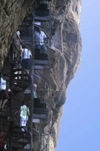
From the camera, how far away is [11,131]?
12.7 meters

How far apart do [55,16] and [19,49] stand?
896 cm

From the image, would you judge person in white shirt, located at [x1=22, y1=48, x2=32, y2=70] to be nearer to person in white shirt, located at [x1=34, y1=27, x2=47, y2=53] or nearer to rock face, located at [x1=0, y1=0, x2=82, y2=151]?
rock face, located at [x1=0, y1=0, x2=82, y2=151]

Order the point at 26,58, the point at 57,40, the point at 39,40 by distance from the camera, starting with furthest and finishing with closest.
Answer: the point at 57,40 → the point at 39,40 → the point at 26,58

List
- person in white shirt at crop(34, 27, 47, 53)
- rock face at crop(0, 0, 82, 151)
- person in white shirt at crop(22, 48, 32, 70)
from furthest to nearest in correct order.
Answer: person in white shirt at crop(34, 27, 47, 53), person in white shirt at crop(22, 48, 32, 70), rock face at crop(0, 0, 82, 151)

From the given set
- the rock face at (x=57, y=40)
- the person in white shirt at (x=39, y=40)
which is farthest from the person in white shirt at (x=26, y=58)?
the person in white shirt at (x=39, y=40)

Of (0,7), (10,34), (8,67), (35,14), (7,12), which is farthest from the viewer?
(35,14)

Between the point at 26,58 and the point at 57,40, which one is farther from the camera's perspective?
the point at 57,40

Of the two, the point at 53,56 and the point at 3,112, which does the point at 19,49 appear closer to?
the point at 3,112

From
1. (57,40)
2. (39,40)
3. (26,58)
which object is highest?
(39,40)

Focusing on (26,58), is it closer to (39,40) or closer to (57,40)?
(39,40)

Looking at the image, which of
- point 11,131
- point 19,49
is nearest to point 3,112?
point 11,131

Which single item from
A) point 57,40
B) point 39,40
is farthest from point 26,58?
point 57,40

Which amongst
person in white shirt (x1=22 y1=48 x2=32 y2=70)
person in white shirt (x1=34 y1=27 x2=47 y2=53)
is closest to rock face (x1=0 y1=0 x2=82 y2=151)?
person in white shirt (x1=22 y1=48 x2=32 y2=70)

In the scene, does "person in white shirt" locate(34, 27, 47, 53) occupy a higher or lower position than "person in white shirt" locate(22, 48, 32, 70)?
higher
